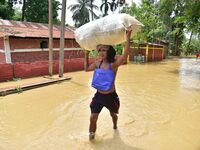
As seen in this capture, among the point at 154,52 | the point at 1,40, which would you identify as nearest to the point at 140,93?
the point at 1,40

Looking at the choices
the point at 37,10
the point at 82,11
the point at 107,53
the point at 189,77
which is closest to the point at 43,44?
the point at 189,77

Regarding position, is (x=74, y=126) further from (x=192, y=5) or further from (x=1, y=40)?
(x=192, y=5)

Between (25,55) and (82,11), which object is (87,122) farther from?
(82,11)

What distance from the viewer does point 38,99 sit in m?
6.52

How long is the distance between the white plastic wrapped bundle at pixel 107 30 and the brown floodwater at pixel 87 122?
1.69 m

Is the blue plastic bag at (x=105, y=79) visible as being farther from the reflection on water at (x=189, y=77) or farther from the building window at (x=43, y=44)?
the building window at (x=43, y=44)

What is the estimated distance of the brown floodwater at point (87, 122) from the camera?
143 inches

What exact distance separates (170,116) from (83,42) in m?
2.96

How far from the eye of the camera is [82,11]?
31.8 meters

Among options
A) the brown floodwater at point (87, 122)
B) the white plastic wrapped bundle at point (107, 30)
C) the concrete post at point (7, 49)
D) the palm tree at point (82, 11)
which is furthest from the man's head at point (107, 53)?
the palm tree at point (82, 11)

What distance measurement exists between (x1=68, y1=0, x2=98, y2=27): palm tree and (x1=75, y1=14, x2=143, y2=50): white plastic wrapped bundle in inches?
1150

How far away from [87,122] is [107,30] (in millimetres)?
2195

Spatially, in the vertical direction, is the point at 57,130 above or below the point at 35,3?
below

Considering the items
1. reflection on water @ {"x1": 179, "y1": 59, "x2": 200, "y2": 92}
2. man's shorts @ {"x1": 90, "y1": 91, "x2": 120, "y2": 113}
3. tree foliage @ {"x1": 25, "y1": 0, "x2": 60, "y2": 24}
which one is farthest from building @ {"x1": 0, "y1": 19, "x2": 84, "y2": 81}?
tree foliage @ {"x1": 25, "y1": 0, "x2": 60, "y2": 24}
